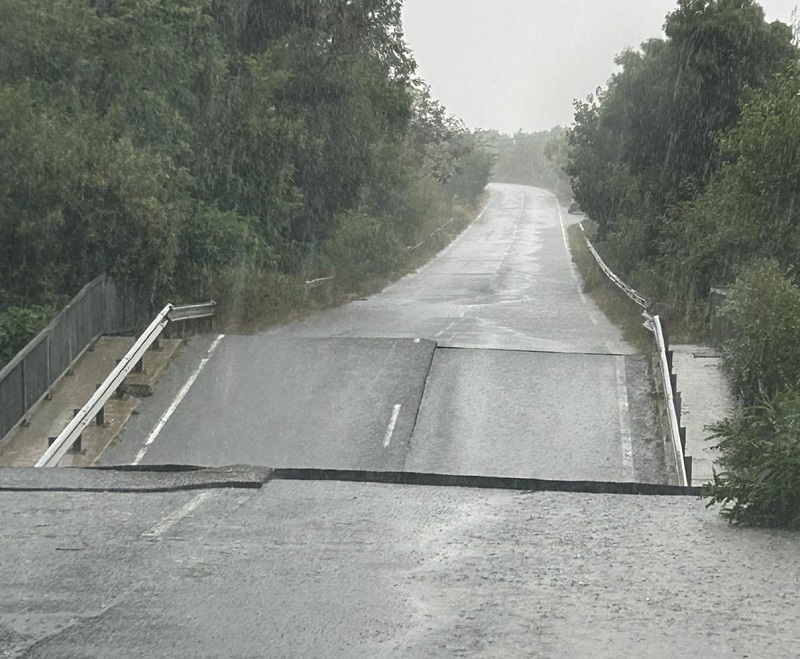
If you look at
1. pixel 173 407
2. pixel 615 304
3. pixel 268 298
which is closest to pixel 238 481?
pixel 173 407

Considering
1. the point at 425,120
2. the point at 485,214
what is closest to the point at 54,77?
the point at 425,120

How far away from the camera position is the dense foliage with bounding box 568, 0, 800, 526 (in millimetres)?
9523

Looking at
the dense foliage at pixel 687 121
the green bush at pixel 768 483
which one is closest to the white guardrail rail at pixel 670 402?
the green bush at pixel 768 483

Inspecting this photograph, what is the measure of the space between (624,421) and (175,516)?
9150mm

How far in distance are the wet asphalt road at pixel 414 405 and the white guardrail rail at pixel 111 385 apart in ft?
1.95

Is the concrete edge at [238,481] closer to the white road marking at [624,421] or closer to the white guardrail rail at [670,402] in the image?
the white guardrail rail at [670,402]

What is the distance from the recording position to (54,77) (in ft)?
77.9

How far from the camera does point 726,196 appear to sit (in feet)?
79.7

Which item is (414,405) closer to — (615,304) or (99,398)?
(99,398)

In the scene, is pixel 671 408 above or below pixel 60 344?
above

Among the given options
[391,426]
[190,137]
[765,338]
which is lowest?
[391,426]

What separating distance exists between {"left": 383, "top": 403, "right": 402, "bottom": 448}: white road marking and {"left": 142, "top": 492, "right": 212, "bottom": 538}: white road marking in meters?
6.01

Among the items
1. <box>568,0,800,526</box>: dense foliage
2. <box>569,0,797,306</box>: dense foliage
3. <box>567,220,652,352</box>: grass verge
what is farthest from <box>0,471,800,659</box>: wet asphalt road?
<box>569,0,797,306</box>: dense foliage

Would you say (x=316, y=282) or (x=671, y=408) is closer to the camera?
(x=671, y=408)
